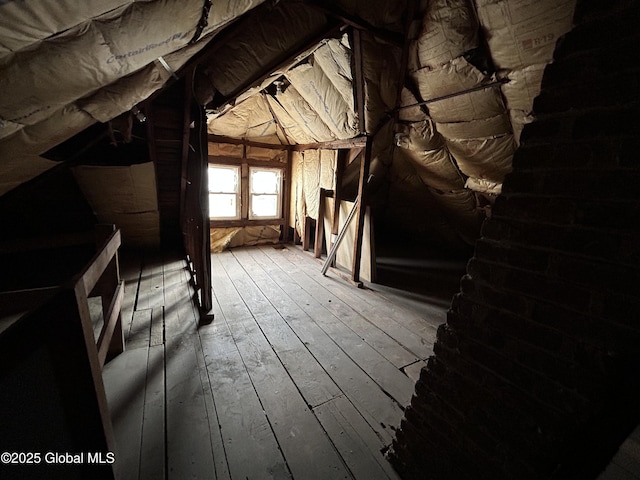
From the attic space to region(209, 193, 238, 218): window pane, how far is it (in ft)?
1.80

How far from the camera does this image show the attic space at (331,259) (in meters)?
0.69

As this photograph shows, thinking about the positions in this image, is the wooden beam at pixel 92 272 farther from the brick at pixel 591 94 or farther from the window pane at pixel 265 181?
the window pane at pixel 265 181

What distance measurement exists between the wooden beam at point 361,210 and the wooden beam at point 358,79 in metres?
0.30

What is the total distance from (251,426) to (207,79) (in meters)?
2.20

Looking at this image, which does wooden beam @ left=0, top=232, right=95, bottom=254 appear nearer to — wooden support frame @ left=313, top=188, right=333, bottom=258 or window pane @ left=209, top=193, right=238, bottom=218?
window pane @ left=209, top=193, right=238, bottom=218

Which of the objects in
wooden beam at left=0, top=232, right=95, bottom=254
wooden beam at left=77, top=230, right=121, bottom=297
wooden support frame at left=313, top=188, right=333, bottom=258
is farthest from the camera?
wooden support frame at left=313, top=188, right=333, bottom=258

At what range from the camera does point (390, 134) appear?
10.5 ft

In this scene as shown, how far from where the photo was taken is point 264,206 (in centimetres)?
487

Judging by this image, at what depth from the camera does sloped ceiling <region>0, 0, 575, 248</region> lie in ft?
2.99

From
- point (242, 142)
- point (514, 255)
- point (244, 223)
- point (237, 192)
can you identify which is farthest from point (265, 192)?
point (514, 255)

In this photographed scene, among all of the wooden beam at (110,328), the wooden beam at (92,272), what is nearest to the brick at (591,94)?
the wooden beam at (92,272)

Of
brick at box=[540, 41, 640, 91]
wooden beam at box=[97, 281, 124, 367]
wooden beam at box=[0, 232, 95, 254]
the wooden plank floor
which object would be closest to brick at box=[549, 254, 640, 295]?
brick at box=[540, 41, 640, 91]

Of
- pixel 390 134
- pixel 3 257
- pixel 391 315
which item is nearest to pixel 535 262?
pixel 391 315

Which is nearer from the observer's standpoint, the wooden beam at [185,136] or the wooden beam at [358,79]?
the wooden beam at [185,136]
